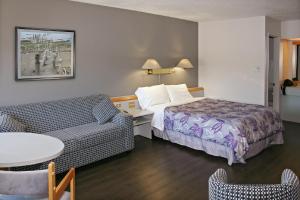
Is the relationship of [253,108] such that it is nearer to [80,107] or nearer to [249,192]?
[80,107]

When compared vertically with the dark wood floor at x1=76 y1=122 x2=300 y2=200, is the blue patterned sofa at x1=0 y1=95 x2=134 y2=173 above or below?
above

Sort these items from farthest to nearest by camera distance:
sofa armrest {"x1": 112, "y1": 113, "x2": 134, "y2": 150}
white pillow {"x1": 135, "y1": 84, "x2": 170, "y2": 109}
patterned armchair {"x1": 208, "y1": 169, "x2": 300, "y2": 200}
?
white pillow {"x1": 135, "y1": 84, "x2": 170, "y2": 109}, sofa armrest {"x1": 112, "y1": 113, "x2": 134, "y2": 150}, patterned armchair {"x1": 208, "y1": 169, "x2": 300, "y2": 200}

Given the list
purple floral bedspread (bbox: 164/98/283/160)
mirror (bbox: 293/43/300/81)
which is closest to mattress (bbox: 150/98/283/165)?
purple floral bedspread (bbox: 164/98/283/160)

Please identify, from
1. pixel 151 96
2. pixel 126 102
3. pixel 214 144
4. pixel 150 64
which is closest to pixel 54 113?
pixel 126 102

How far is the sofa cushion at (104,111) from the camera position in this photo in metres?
4.34

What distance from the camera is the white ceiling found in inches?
179

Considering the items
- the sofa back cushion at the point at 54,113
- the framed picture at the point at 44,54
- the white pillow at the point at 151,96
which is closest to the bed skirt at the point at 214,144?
the white pillow at the point at 151,96

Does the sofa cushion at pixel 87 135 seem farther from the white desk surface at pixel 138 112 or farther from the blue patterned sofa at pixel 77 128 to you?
the white desk surface at pixel 138 112

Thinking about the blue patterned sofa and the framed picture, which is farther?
the framed picture

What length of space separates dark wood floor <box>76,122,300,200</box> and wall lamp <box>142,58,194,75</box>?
1488 mm

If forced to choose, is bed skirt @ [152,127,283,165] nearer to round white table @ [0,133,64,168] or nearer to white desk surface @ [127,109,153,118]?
white desk surface @ [127,109,153,118]

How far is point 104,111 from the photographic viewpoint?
14.4 feet

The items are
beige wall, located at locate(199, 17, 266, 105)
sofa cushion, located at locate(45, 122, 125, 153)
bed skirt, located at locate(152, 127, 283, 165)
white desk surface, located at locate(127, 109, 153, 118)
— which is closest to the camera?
sofa cushion, located at locate(45, 122, 125, 153)

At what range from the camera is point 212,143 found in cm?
425
